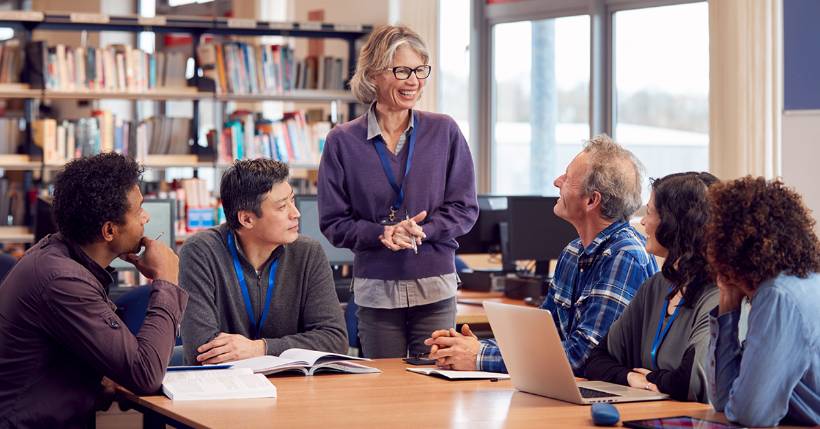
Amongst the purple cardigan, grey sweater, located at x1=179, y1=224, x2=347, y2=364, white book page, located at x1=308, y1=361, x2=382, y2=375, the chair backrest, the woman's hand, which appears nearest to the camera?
white book page, located at x1=308, y1=361, x2=382, y2=375


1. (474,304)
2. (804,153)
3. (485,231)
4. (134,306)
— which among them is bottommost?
(474,304)

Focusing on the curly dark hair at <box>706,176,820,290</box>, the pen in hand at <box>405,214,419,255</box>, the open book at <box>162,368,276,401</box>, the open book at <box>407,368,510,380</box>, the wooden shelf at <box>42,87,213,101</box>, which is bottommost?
the open book at <box>407,368,510,380</box>

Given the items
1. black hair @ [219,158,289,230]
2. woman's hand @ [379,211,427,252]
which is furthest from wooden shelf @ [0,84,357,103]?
woman's hand @ [379,211,427,252]

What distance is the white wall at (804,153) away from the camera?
5.28m

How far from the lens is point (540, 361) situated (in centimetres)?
245

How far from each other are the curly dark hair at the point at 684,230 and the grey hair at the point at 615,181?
0.34 meters

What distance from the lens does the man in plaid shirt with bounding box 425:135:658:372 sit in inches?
113

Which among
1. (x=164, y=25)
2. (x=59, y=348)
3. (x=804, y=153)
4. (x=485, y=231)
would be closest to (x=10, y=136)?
(x=164, y=25)

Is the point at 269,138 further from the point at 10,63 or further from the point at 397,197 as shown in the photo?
the point at 397,197

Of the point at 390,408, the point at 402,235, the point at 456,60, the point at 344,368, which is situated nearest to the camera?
the point at 390,408

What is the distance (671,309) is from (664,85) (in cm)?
517

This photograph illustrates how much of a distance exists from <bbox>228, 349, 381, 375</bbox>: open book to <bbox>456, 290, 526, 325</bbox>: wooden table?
139cm

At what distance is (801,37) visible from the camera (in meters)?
5.39

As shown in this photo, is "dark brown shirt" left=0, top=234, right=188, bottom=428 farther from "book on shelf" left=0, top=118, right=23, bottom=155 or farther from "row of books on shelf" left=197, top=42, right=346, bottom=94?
"row of books on shelf" left=197, top=42, right=346, bottom=94
